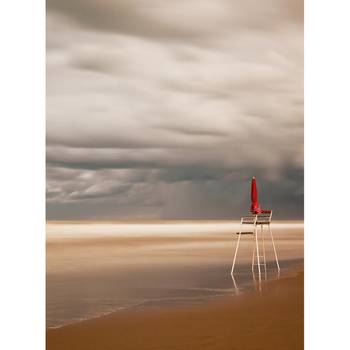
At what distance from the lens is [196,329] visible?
224 cm

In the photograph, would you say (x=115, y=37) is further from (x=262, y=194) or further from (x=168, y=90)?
(x=262, y=194)

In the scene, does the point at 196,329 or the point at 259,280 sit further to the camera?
the point at 259,280

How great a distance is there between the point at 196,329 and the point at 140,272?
159 cm

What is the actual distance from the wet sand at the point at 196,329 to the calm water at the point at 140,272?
156 mm

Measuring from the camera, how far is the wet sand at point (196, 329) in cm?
209

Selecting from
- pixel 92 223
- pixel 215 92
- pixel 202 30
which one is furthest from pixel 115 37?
pixel 92 223

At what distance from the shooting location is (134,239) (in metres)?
6.79

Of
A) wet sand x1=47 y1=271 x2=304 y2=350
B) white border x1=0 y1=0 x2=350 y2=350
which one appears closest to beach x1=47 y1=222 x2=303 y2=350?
wet sand x1=47 y1=271 x2=304 y2=350
